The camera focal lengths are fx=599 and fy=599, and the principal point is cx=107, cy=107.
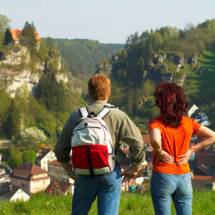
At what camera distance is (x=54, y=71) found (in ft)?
360

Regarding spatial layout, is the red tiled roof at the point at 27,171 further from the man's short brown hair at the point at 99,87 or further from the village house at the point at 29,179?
the man's short brown hair at the point at 99,87

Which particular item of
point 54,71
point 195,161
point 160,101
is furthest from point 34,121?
point 160,101

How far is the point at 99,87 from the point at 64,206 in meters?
2.54

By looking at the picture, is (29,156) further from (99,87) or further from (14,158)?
(99,87)

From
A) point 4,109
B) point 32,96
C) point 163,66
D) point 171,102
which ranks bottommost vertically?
point 4,109

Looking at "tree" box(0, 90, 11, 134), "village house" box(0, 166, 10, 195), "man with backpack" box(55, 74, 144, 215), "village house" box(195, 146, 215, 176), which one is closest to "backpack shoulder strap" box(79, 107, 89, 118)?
"man with backpack" box(55, 74, 144, 215)

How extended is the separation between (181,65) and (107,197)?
14324 cm

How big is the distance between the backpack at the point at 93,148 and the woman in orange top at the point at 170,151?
0.40 metres

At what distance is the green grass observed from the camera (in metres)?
6.54

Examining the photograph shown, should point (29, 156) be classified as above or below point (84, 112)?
below

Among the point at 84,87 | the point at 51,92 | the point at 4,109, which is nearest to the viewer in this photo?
the point at 4,109

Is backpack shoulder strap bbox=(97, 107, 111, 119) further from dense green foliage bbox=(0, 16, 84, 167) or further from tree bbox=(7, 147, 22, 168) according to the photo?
dense green foliage bbox=(0, 16, 84, 167)

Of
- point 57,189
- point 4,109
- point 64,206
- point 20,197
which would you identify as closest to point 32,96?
point 4,109

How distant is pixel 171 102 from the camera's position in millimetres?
4688
